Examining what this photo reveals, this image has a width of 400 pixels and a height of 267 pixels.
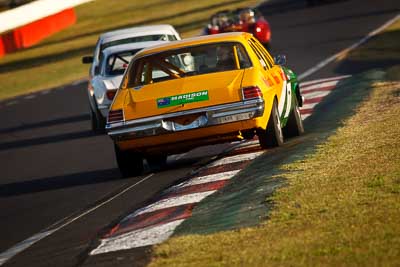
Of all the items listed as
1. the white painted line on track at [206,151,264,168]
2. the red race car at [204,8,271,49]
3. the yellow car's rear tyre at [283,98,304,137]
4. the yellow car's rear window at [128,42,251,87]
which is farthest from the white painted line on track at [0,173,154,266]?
the red race car at [204,8,271,49]

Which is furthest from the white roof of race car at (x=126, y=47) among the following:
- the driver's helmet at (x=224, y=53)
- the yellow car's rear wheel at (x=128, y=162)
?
the yellow car's rear wheel at (x=128, y=162)

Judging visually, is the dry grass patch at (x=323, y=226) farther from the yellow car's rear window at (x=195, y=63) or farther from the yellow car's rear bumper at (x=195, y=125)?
the yellow car's rear window at (x=195, y=63)

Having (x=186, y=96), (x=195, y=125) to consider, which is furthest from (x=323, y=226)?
(x=186, y=96)

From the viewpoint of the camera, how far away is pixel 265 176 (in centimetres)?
1049

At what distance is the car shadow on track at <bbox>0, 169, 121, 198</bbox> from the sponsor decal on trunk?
3.60ft

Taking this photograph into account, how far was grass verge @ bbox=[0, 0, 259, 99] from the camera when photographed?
113 ft

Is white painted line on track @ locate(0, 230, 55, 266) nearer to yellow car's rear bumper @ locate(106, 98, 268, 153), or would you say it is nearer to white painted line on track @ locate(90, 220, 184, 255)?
white painted line on track @ locate(90, 220, 184, 255)

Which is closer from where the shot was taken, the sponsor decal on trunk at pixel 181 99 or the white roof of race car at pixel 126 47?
the sponsor decal on trunk at pixel 181 99

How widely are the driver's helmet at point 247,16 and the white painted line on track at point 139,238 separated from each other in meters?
24.8

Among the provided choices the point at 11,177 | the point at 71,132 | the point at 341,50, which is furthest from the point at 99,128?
the point at 341,50

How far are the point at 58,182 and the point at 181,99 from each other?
1922mm

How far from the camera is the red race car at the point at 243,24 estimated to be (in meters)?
33.3

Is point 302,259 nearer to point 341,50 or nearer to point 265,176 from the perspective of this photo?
point 265,176

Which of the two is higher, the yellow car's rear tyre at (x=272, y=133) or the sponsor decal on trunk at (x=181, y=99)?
the sponsor decal on trunk at (x=181, y=99)
